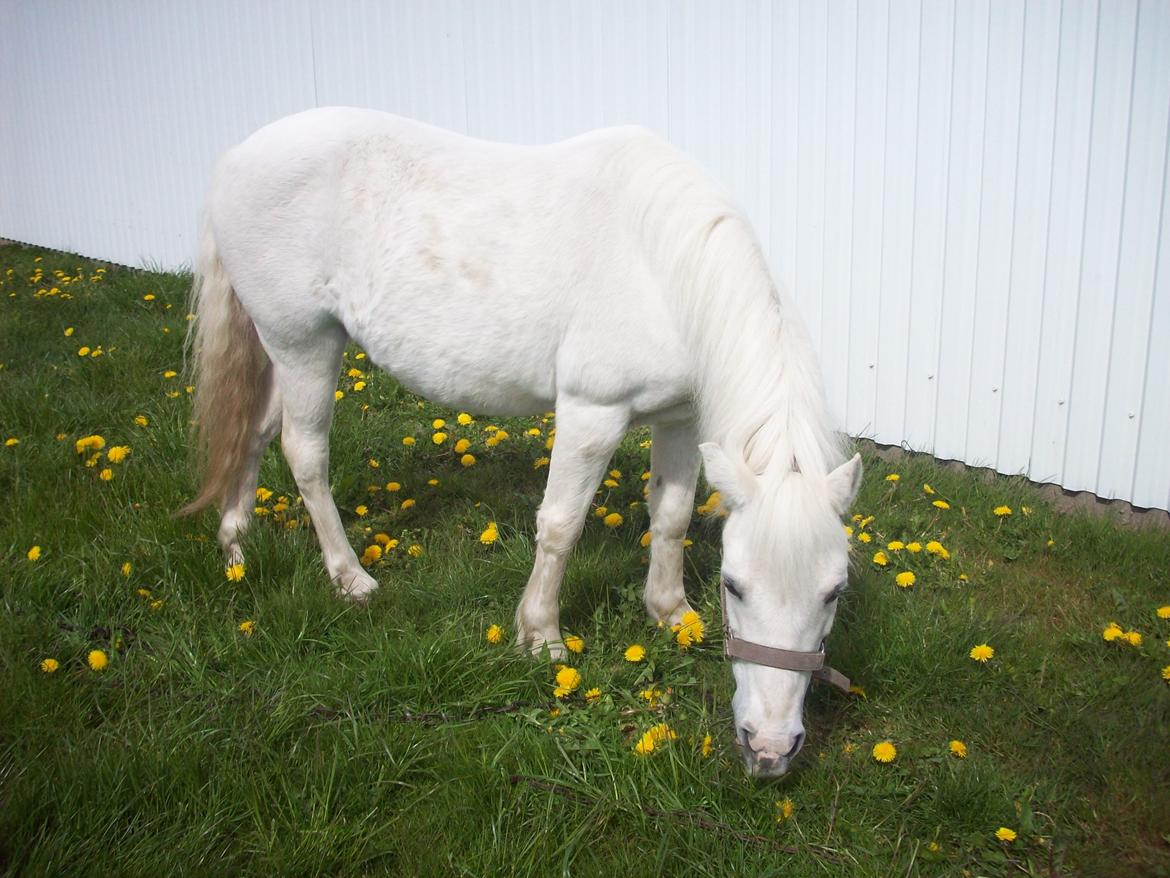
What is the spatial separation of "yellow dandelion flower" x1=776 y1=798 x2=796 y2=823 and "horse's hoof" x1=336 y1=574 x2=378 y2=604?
1.53m

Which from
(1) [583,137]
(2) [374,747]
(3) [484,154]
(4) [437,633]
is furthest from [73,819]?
(1) [583,137]

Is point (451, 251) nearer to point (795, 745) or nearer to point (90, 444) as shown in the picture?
point (795, 745)

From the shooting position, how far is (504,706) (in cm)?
255

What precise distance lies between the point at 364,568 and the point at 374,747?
119 cm

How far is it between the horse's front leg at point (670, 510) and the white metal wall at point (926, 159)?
2089mm

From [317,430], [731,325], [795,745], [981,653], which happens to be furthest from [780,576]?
[317,430]

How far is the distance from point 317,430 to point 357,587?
607 millimetres

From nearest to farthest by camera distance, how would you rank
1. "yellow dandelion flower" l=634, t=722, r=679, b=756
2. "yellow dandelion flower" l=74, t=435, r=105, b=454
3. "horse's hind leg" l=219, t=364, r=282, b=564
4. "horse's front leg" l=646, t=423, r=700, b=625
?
"yellow dandelion flower" l=634, t=722, r=679, b=756 < "horse's front leg" l=646, t=423, r=700, b=625 < "horse's hind leg" l=219, t=364, r=282, b=564 < "yellow dandelion flower" l=74, t=435, r=105, b=454

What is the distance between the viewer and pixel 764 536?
6.63 ft

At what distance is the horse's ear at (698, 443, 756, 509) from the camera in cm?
209

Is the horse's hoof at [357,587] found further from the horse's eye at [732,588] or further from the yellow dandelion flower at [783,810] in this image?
the yellow dandelion flower at [783,810]

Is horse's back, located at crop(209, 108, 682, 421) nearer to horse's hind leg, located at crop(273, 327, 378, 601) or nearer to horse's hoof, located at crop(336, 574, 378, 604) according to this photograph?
horse's hind leg, located at crop(273, 327, 378, 601)

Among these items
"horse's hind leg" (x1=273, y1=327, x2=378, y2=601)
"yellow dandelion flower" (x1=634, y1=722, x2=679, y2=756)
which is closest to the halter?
"yellow dandelion flower" (x1=634, y1=722, x2=679, y2=756)

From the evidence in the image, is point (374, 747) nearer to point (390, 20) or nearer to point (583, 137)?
point (583, 137)
